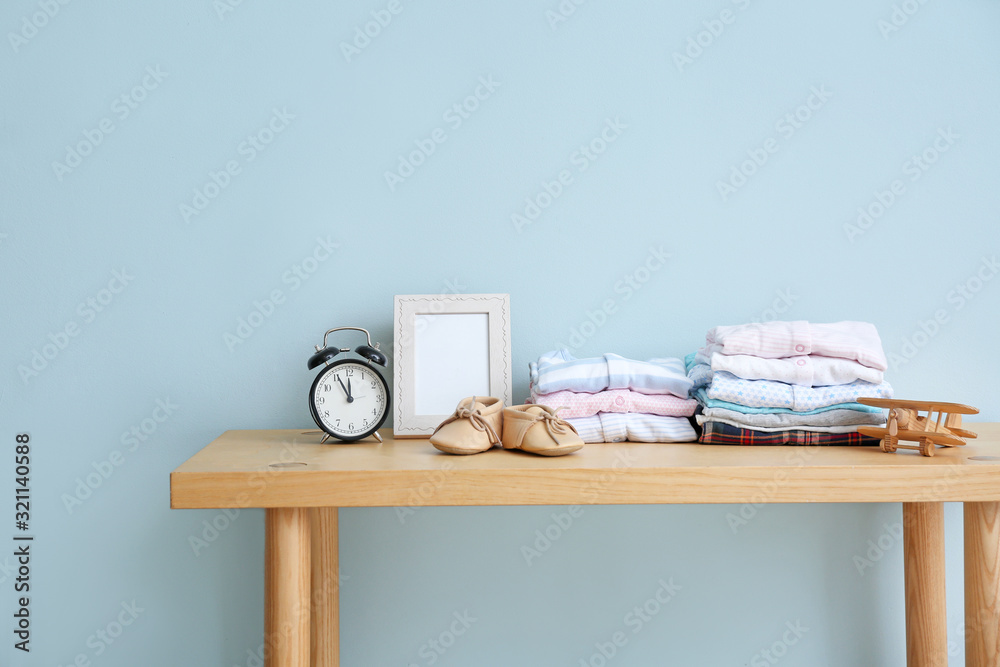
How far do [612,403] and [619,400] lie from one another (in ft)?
0.05

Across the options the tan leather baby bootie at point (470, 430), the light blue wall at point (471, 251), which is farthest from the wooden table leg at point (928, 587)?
the tan leather baby bootie at point (470, 430)

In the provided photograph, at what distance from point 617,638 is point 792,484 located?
0.65 m

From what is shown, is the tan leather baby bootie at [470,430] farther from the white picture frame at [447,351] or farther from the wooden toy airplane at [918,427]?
the wooden toy airplane at [918,427]

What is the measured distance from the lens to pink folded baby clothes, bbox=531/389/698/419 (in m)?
1.18

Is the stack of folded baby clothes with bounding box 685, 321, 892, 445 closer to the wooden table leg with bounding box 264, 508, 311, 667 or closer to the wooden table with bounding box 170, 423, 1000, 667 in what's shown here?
the wooden table with bounding box 170, 423, 1000, 667

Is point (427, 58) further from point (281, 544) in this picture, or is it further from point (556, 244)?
point (281, 544)

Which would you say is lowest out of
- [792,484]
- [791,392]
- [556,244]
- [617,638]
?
[617,638]

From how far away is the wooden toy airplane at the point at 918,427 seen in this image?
1015 millimetres

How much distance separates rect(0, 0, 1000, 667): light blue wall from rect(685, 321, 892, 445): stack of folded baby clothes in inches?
10.5

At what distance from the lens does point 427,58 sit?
55.1 inches

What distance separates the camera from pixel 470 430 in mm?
1063

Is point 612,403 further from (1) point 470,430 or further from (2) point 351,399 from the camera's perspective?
(2) point 351,399

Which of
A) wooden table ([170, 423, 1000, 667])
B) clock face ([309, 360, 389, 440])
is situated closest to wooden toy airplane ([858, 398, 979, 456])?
wooden table ([170, 423, 1000, 667])

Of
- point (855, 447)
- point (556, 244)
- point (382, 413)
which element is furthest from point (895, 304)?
point (382, 413)
